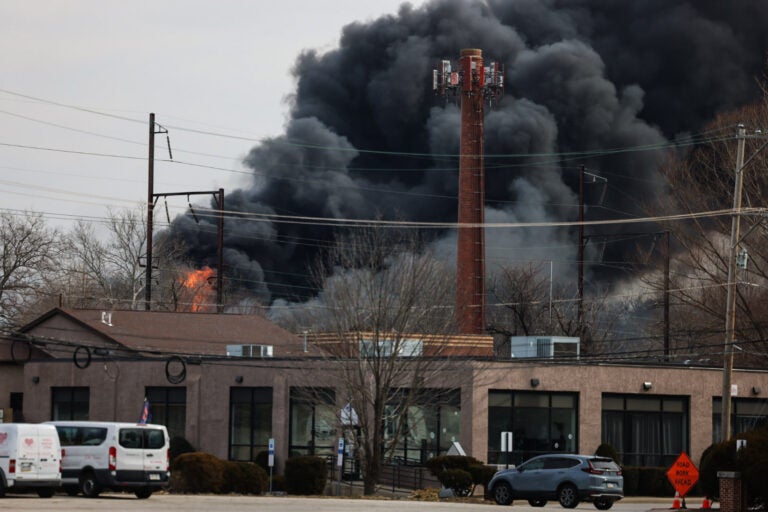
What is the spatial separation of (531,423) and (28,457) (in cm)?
2193

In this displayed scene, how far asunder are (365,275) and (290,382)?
6856mm

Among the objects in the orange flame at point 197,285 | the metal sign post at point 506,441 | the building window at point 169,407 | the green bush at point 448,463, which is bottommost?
the green bush at point 448,463

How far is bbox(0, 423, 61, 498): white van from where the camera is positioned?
100 feet

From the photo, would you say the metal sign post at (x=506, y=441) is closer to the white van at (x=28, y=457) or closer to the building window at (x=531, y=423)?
the building window at (x=531, y=423)

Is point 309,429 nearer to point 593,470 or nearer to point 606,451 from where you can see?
point 606,451

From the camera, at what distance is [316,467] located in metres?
43.5

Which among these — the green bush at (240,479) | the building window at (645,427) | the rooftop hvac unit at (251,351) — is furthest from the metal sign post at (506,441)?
the rooftop hvac unit at (251,351)

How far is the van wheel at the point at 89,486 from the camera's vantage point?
109ft

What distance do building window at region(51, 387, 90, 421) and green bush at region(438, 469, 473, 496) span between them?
61.5 feet

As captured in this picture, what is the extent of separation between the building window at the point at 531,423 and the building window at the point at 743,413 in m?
6.80

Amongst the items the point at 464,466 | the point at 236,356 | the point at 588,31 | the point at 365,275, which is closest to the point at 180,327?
the point at 236,356

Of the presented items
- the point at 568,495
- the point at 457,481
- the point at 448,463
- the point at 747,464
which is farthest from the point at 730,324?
the point at 747,464

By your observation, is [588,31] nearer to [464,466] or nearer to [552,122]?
[552,122]

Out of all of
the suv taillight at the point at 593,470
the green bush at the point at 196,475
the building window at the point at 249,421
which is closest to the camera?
the suv taillight at the point at 593,470
